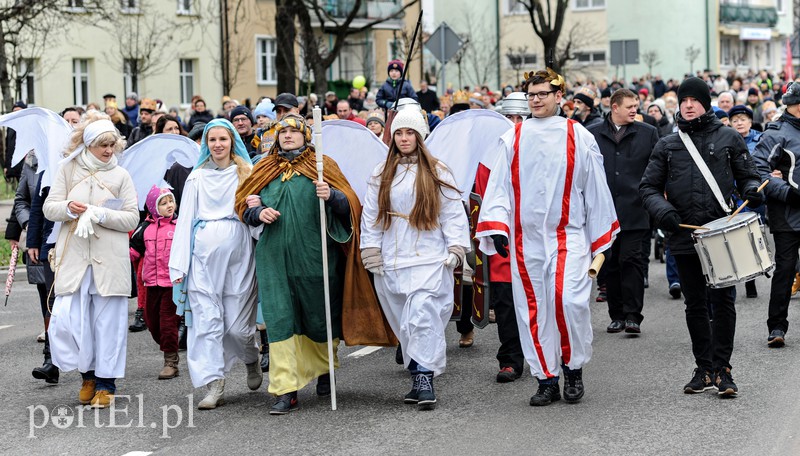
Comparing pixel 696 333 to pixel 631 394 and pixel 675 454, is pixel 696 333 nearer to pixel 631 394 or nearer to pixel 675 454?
pixel 631 394

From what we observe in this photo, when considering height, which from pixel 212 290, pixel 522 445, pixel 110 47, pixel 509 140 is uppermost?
pixel 110 47

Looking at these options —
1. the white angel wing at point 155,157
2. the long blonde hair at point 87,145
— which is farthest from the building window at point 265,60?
the long blonde hair at point 87,145

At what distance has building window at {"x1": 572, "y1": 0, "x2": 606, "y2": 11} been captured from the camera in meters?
62.2

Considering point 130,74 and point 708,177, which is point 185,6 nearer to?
point 130,74

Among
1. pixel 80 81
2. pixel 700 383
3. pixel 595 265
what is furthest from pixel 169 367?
pixel 80 81

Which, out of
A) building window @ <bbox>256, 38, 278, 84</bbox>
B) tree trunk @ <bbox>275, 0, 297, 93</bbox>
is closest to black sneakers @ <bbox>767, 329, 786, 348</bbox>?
tree trunk @ <bbox>275, 0, 297, 93</bbox>

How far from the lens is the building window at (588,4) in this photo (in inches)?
2448

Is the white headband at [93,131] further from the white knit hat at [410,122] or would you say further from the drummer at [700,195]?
the drummer at [700,195]

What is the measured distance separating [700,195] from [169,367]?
412cm

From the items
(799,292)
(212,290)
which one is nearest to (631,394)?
(212,290)

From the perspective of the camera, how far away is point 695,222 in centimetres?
834

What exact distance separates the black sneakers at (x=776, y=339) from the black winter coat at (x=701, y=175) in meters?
2.34

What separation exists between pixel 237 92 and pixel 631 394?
3897 centimetres
